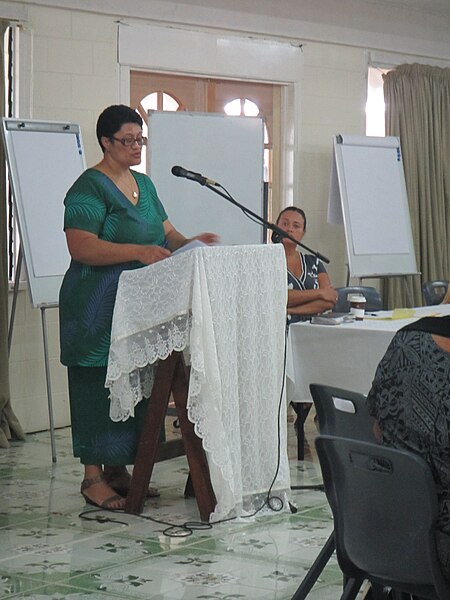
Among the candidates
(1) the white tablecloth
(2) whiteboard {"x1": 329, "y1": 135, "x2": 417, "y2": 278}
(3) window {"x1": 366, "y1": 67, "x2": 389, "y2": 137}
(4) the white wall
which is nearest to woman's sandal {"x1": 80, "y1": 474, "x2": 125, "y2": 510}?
(1) the white tablecloth

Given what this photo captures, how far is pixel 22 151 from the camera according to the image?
5.71m

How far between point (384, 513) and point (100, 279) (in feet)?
7.56

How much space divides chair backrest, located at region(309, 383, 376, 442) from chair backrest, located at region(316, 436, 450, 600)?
389 mm

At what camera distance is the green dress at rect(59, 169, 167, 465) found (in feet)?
14.3

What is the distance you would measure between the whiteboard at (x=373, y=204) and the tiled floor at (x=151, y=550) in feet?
8.65

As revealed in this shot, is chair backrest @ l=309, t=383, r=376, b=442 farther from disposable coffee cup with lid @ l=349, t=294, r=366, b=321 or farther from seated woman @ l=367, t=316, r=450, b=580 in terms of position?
disposable coffee cup with lid @ l=349, t=294, r=366, b=321

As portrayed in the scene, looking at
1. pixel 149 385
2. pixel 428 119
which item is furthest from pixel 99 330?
pixel 428 119

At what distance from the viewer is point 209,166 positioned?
6512 mm

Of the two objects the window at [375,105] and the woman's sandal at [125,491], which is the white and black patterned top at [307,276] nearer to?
the woman's sandal at [125,491]

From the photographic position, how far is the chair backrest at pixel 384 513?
219 centimetres

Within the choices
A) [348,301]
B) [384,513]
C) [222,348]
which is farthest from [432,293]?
[384,513]

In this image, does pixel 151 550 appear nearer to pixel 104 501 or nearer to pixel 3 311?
pixel 104 501

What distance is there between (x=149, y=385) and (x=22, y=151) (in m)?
1.93

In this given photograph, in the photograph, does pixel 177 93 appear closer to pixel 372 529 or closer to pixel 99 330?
pixel 99 330
